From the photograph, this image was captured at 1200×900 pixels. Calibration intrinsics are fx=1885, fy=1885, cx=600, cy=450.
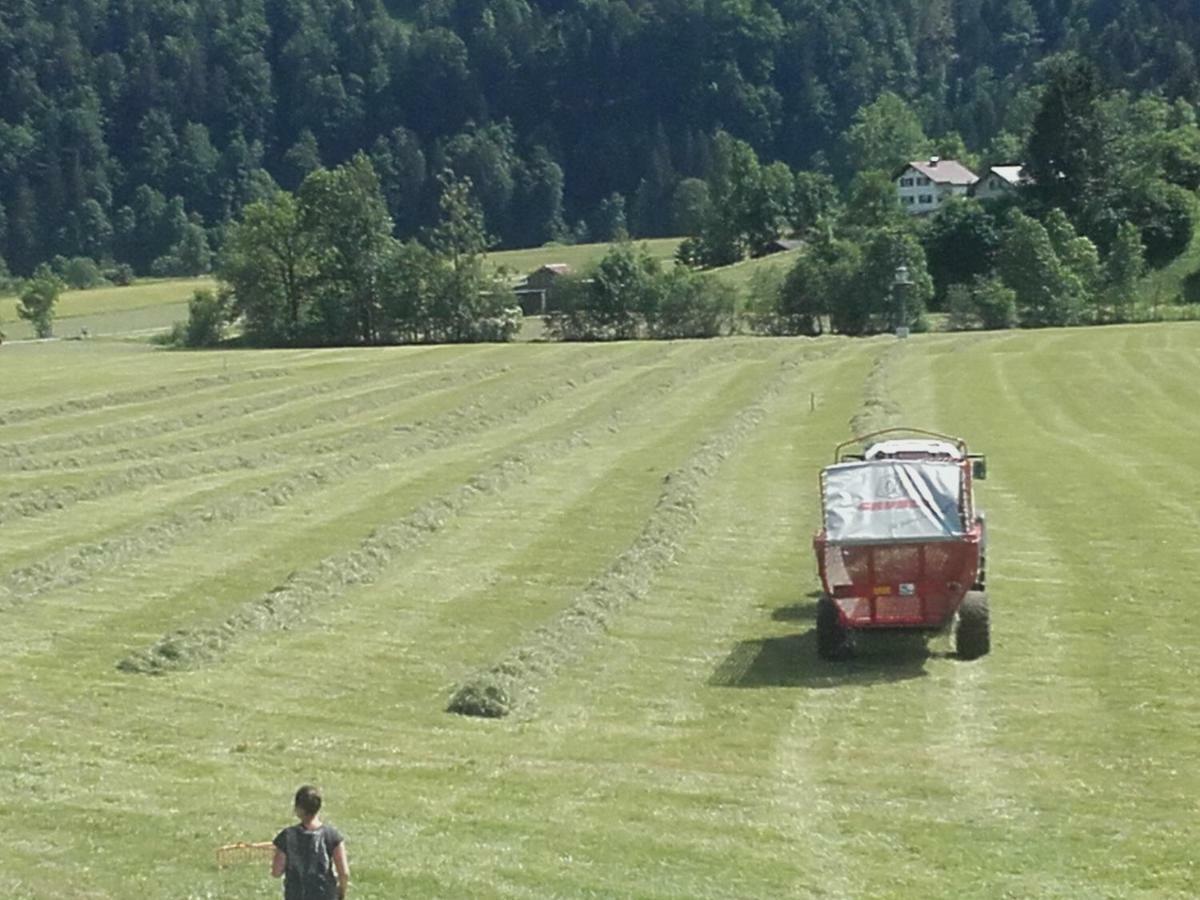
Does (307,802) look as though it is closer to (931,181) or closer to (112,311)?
(112,311)

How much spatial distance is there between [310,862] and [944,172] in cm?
18163

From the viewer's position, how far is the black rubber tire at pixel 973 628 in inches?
920

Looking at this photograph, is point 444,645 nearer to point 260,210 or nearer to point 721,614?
point 721,614

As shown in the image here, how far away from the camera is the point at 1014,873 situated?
1504 centimetres

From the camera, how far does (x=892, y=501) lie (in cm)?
2358

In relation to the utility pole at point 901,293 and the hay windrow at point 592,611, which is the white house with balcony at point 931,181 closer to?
the utility pole at point 901,293

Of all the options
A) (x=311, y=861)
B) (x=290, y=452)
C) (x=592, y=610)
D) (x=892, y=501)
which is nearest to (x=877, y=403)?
(x=290, y=452)

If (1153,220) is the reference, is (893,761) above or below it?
below

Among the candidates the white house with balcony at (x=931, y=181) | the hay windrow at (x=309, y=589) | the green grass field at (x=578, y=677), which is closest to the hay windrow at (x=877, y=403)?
the green grass field at (x=578, y=677)

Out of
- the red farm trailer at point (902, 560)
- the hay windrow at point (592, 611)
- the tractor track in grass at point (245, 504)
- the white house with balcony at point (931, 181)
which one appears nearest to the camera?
the hay windrow at point (592, 611)

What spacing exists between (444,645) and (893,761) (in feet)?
26.4

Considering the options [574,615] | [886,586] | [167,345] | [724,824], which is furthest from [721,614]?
[167,345]

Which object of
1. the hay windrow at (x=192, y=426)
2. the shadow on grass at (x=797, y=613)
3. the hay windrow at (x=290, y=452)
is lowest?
the shadow on grass at (x=797, y=613)

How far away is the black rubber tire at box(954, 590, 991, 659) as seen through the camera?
23375 mm
